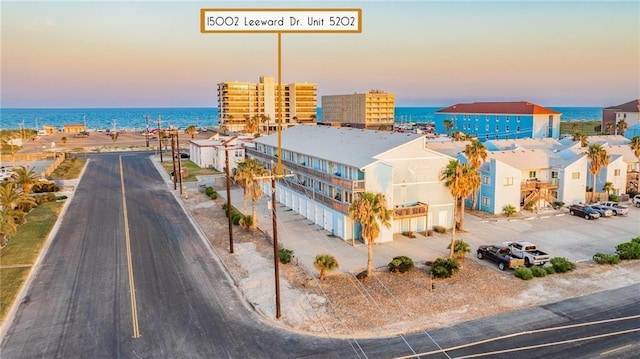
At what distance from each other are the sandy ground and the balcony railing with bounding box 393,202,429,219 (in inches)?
299

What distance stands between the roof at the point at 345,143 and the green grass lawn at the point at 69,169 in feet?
125

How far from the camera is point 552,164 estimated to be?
5925 cm

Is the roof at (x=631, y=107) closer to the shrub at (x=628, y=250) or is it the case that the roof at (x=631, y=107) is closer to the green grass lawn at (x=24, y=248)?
the shrub at (x=628, y=250)

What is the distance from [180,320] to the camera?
27.8 meters

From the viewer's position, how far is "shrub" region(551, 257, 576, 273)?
35.2 m

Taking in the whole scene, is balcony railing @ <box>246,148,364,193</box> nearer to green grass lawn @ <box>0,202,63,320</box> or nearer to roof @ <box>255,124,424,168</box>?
roof @ <box>255,124,424,168</box>

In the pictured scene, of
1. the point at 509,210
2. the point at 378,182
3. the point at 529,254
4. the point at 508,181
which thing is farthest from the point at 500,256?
the point at 508,181

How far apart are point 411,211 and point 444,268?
35.7ft

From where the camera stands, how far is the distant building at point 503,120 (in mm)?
114375

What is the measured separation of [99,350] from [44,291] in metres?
10.8

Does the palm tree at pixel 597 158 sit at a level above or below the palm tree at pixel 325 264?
above

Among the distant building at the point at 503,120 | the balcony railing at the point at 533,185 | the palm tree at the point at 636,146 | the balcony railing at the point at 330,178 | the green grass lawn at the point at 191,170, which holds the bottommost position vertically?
the green grass lawn at the point at 191,170

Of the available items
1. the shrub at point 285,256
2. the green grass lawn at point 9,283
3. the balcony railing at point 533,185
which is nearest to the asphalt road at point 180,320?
the green grass lawn at point 9,283

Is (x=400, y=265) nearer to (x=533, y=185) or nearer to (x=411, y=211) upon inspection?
(x=411, y=211)
